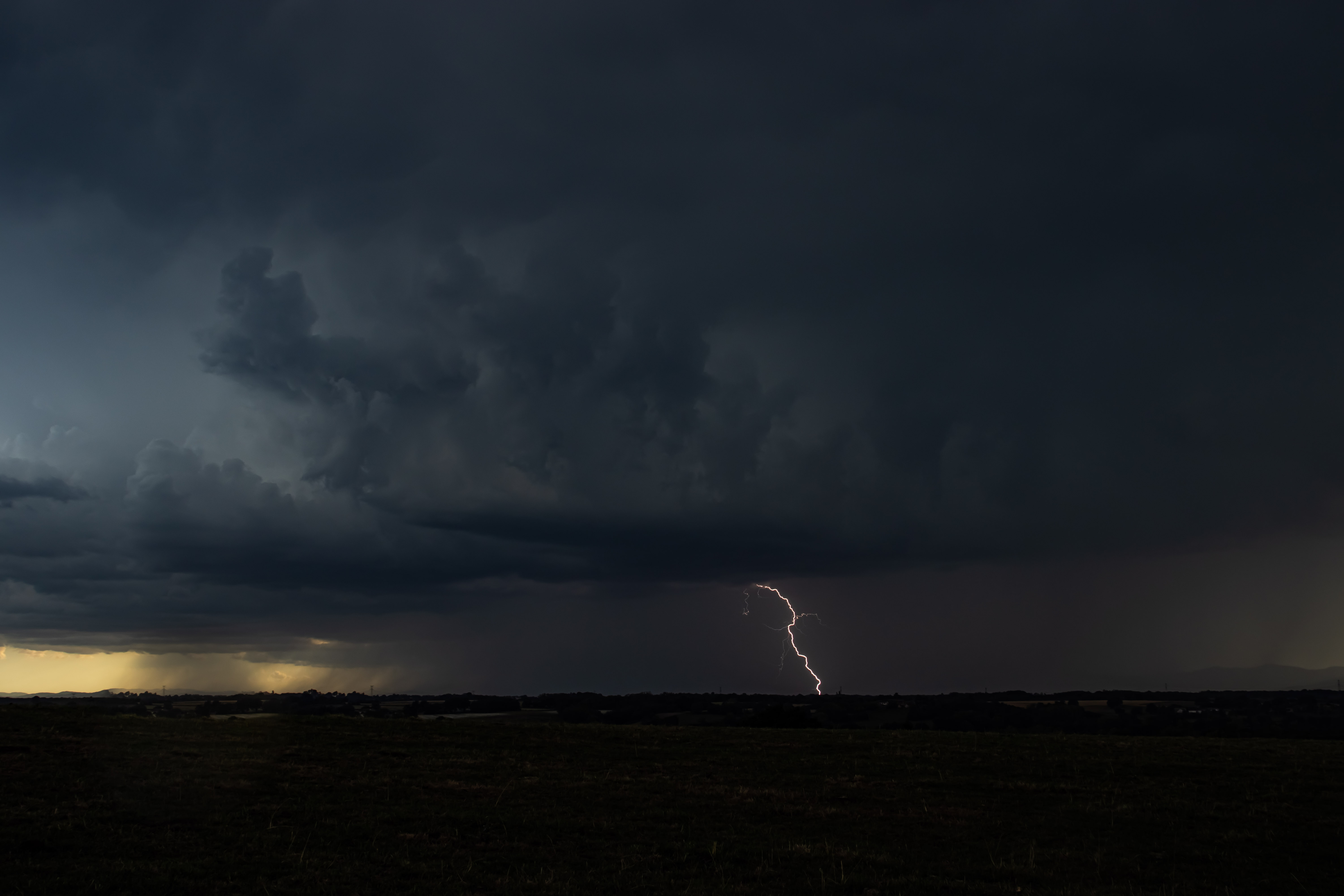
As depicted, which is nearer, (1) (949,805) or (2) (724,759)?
(1) (949,805)

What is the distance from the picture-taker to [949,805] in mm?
26547

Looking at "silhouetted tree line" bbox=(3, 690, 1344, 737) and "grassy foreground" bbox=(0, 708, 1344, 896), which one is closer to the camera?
"grassy foreground" bbox=(0, 708, 1344, 896)

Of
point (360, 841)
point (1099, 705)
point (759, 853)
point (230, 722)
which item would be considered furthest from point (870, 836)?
point (1099, 705)

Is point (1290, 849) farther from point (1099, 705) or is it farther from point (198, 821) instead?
point (1099, 705)

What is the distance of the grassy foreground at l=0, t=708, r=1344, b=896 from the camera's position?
56.5 ft

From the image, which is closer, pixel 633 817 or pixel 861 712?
pixel 633 817

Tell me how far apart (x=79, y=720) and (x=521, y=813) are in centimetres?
2856

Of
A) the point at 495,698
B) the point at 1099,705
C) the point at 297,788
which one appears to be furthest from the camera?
the point at 1099,705

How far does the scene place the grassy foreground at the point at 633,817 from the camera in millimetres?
17234

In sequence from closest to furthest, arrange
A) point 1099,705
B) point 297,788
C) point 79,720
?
1. point 297,788
2. point 79,720
3. point 1099,705

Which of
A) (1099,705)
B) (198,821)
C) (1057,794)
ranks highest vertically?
(198,821)

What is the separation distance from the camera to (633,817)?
78.8 ft

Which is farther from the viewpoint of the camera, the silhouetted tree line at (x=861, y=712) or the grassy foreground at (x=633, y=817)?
the silhouetted tree line at (x=861, y=712)

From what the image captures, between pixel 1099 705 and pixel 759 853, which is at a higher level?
pixel 759 853
